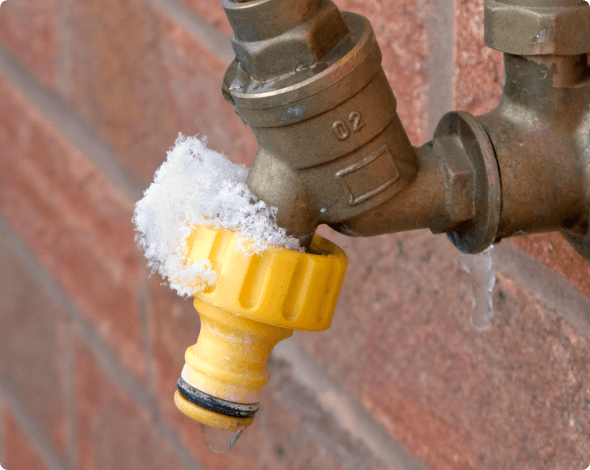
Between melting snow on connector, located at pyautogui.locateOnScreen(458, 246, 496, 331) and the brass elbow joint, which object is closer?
the brass elbow joint

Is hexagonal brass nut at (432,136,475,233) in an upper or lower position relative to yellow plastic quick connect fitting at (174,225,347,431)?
upper

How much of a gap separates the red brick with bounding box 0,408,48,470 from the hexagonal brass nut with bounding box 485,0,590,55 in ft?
3.83

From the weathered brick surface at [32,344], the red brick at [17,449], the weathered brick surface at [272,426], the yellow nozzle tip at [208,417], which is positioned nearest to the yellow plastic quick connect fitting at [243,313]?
the yellow nozzle tip at [208,417]

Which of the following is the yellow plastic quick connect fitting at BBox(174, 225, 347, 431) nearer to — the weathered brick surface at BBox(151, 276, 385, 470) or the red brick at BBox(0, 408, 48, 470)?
the weathered brick surface at BBox(151, 276, 385, 470)

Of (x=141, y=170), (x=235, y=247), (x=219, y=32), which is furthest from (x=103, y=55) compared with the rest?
(x=235, y=247)

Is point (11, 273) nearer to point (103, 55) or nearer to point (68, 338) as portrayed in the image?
point (68, 338)

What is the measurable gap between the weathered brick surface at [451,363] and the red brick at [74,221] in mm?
364

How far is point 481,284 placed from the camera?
408 mm

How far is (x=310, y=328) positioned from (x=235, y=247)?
2.0 inches

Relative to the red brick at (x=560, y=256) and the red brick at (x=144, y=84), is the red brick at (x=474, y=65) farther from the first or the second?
the red brick at (x=144, y=84)

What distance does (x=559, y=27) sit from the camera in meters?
0.27

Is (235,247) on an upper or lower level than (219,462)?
upper

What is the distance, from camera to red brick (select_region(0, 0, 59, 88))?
876mm

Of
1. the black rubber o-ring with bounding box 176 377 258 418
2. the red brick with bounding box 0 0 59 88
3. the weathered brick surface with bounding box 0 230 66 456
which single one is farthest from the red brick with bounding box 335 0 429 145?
the weathered brick surface with bounding box 0 230 66 456
